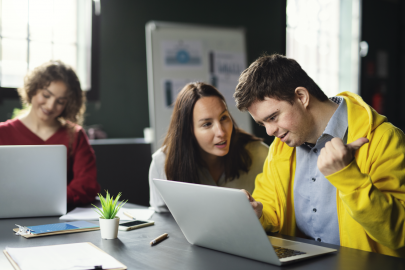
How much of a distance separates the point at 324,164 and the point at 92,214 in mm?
973

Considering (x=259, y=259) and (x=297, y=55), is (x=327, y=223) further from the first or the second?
(x=297, y=55)

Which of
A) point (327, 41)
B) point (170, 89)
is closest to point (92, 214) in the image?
point (170, 89)

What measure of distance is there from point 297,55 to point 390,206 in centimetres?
458

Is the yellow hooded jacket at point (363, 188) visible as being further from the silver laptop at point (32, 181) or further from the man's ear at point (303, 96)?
the silver laptop at point (32, 181)

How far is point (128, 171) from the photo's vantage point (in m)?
3.39

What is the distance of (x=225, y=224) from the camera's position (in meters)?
0.99

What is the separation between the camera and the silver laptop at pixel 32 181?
59.0 inches

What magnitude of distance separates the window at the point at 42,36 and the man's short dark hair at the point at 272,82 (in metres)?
2.04

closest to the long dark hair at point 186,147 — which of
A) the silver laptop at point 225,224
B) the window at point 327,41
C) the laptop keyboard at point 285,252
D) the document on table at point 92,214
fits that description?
the document on table at point 92,214

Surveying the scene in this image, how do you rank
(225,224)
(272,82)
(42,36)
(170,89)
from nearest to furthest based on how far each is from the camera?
(225,224)
(272,82)
(42,36)
(170,89)

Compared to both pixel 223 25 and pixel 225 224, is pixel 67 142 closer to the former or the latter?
pixel 225 224

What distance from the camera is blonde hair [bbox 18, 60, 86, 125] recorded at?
6.92 ft

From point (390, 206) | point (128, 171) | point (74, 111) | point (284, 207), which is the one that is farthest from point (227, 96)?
point (390, 206)

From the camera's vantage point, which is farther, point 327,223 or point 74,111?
point 74,111
